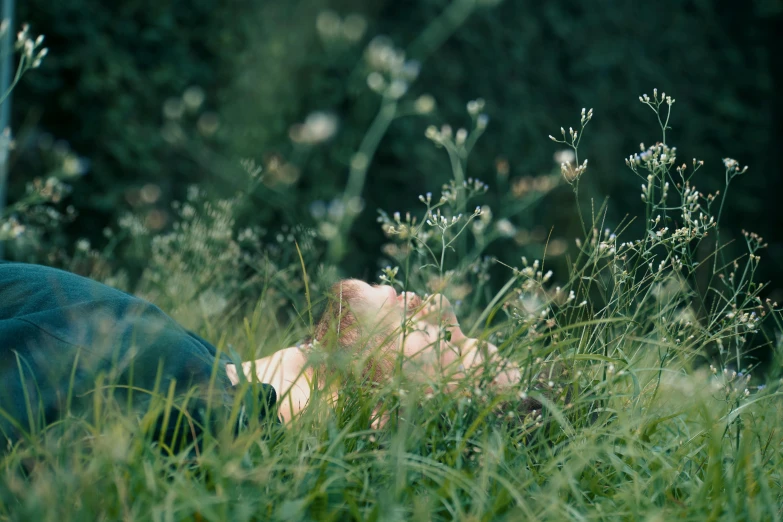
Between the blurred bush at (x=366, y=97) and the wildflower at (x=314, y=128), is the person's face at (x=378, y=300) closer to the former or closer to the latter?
the blurred bush at (x=366, y=97)

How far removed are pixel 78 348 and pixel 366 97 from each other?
3.45 meters

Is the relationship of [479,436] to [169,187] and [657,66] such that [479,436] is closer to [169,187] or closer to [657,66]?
[169,187]

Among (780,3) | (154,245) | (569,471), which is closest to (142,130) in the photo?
(154,245)

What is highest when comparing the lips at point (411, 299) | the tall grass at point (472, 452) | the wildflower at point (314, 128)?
the wildflower at point (314, 128)

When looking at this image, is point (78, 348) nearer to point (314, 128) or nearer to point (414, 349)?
point (414, 349)

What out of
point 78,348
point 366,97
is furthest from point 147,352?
point 366,97

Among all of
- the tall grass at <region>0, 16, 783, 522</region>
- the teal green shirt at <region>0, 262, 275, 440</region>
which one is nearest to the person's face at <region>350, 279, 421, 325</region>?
the tall grass at <region>0, 16, 783, 522</region>

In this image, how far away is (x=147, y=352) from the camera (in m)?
1.91

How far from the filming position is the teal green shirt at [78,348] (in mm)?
1725

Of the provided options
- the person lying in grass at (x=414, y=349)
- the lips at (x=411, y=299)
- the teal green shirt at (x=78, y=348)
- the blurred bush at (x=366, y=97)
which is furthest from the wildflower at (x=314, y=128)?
the person lying in grass at (x=414, y=349)

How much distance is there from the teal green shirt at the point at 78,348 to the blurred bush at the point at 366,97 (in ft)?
5.43

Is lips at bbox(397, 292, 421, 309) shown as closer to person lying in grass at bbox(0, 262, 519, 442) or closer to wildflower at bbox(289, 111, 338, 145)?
person lying in grass at bbox(0, 262, 519, 442)

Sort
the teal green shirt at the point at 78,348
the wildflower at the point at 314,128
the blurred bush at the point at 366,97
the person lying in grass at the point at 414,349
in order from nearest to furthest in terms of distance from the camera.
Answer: the person lying in grass at the point at 414,349
the teal green shirt at the point at 78,348
the wildflower at the point at 314,128
the blurred bush at the point at 366,97

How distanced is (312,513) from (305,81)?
13.1 feet
